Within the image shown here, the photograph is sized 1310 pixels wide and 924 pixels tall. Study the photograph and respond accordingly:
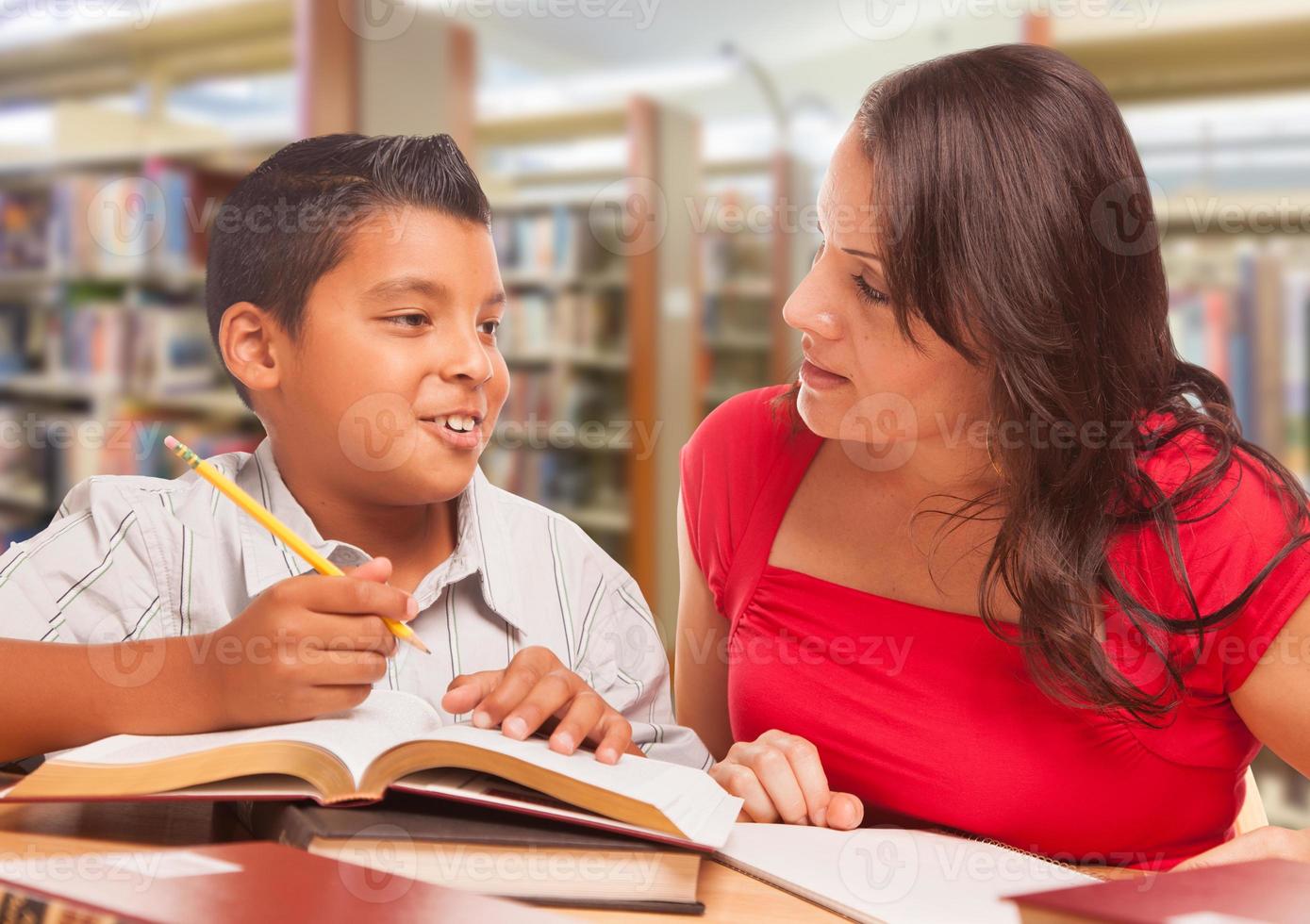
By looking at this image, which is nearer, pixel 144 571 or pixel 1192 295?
pixel 144 571

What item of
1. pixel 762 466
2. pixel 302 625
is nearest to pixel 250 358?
pixel 302 625

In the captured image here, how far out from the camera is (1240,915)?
46 cm

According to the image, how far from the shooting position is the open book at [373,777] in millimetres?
568

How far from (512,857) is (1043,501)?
560mm

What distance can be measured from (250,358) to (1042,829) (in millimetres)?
753

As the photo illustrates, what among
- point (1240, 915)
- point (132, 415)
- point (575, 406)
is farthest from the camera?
point (575, 406)

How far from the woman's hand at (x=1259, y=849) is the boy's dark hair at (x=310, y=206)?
0.72m

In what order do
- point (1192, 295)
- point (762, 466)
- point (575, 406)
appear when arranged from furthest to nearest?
point (575, 406)
point (1192, 295)
point (762, 466)

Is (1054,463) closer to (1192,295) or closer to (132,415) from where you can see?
(1192,295)
